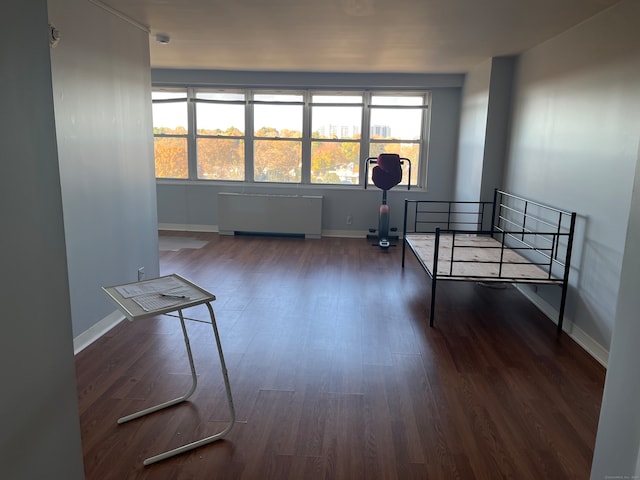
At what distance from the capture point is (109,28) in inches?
145

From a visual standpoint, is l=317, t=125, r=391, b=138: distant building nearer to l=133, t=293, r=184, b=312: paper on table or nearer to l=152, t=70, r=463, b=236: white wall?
l=152, t=70, r=463, b=236: white wall

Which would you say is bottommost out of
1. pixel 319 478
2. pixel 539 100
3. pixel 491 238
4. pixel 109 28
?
pixel 319 478

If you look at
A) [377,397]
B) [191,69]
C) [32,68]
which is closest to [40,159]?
[32,68]

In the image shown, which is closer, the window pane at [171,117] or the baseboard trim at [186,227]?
the window pane at [171,117]

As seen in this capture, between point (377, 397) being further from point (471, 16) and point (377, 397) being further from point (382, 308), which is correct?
point (471, 16)

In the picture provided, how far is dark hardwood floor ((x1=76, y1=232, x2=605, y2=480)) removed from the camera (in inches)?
90.2

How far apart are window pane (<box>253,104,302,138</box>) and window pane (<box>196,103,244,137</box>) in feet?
0.85

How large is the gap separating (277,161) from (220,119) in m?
1.10

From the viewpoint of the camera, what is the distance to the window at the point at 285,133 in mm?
7391

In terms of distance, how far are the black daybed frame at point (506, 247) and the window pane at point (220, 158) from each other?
3366 mm

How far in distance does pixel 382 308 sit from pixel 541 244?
1.56m

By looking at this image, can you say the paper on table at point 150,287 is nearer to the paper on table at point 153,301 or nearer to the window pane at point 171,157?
the paper on table at point 153,301

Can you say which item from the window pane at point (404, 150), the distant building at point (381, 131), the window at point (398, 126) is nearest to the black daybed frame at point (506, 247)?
the window pane at point (404, 150)

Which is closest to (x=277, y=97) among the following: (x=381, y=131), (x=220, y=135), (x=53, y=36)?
(x=220, y=135)
